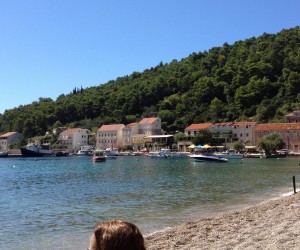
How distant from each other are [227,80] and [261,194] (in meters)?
140

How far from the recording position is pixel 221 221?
1405 centimetres

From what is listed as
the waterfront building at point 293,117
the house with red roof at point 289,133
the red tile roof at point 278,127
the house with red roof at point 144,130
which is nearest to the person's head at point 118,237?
the house with red roof at point 289,133

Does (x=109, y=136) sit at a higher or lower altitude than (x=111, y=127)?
lower

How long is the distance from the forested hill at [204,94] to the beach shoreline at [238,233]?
11869 centimetres

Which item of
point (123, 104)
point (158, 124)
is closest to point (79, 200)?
point (158, 124)

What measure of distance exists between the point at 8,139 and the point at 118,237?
187 metres

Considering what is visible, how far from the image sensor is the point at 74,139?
528 ft

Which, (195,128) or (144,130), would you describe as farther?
(144,130)

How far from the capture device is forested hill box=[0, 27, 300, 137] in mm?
143125

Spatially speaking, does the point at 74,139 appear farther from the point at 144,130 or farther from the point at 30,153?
the point at 144,130

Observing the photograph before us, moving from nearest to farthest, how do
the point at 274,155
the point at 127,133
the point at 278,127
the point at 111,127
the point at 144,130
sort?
the point at 274,155 → the point at 278,127 → the point at 144,130 → the point at 127,133 → the point at 111,127

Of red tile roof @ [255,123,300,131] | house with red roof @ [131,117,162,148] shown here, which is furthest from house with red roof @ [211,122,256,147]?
house with red roof @ [131,117,162,148]

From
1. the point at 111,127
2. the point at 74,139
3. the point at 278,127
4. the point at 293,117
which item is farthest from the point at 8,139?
the point at 293,117

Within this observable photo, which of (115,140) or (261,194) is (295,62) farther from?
(261,194)
